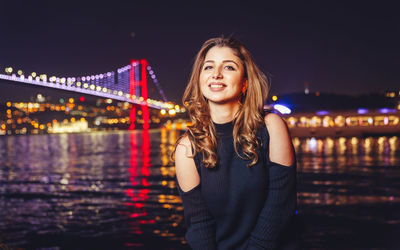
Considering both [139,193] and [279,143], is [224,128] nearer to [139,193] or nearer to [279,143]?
[279,143]

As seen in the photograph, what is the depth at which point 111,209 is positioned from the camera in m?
9.56

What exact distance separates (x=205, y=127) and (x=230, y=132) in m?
0.09

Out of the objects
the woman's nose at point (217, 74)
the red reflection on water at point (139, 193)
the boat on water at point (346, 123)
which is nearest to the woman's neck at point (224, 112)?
the woman's nose at point (217, 74)

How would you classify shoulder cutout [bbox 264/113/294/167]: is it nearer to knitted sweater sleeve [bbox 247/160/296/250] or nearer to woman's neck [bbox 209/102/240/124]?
knitted sweater sleeve [bbox 247/160/296/250]

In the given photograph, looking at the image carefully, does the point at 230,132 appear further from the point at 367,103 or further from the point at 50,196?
the point at 367,103

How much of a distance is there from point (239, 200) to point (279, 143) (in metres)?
0.24

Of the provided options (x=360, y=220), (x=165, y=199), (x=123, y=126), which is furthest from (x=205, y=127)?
(x=123, y=126)

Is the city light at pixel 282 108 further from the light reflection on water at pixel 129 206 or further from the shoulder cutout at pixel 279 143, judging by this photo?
the light reflection on water at pixel 129 206

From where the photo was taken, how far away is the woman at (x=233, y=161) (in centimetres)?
151

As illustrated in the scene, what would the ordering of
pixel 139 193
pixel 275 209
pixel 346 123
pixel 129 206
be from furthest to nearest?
pixel 346 123 < pixel 139 193 < pixel 129 206 < pixel 275 209

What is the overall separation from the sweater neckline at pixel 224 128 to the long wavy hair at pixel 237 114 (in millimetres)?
17

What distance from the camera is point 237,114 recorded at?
5.33ft

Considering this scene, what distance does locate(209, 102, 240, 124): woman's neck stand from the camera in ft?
5.38

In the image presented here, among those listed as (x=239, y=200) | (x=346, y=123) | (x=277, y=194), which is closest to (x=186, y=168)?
(x=239, y=200)
